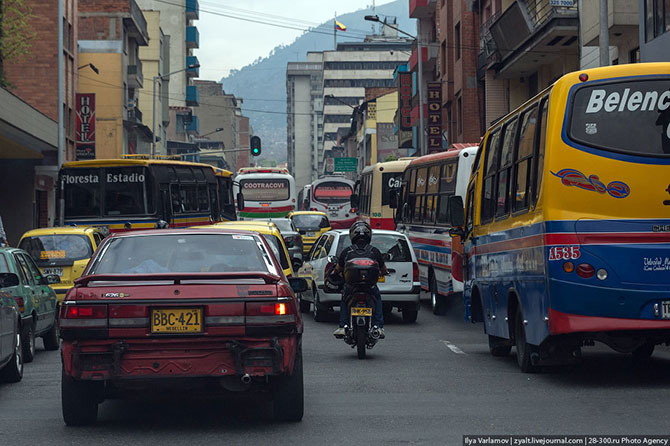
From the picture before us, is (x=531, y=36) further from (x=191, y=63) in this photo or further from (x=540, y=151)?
(x=191, y=63)

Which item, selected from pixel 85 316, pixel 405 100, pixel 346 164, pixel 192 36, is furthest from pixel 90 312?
pixel 346 164

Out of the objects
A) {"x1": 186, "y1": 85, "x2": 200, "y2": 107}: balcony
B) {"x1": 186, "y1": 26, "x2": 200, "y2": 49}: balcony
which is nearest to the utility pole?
{"x1": 186, "y1": 26, "x2": 200, "y2": 49}: balcony

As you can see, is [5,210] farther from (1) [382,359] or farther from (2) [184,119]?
(2) [184,119]

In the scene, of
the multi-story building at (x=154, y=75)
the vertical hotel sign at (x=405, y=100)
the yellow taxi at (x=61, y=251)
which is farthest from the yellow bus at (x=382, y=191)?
the multi-story building at (x=154, y=75)

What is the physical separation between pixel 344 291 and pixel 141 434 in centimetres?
617

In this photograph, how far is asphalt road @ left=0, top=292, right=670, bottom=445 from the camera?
326 inches

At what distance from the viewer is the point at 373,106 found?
10906 cm

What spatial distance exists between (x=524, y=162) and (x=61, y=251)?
34.1 feet

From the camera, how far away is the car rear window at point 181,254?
902cm

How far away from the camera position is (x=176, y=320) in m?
8.27

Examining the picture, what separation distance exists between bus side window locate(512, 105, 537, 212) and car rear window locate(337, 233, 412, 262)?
23.4ft

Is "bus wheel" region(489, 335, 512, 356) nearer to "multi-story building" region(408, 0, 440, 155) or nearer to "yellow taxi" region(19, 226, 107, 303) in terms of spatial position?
"yellow taxi" region(19, 226, 107, 303)

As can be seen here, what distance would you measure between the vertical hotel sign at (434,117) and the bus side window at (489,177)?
36.6 meters

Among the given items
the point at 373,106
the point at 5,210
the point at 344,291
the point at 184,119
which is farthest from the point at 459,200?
the point at 184,119
